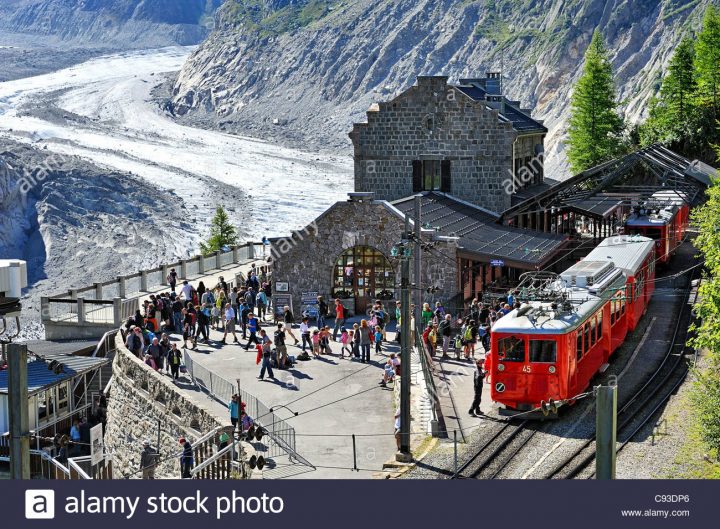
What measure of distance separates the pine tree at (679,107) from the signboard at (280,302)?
39060 mm

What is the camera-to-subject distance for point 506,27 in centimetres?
16575

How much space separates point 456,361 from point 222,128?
154920 millimetres

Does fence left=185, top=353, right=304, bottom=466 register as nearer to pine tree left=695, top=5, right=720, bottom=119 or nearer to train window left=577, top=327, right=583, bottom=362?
train window left=577, top=327, right=583, bottom=362

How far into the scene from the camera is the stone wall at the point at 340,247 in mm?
40531

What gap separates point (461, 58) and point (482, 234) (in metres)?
128

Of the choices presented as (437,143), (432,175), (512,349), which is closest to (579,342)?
(512,349)

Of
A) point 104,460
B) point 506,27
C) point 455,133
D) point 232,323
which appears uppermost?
point 506,27

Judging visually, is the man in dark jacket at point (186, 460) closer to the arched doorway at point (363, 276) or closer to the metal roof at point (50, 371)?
the metal roof at point (50, 371)

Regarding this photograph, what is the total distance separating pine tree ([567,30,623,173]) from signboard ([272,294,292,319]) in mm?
36885

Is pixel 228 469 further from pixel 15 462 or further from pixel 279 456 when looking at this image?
pixel 15 462

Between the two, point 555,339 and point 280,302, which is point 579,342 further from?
point 280,302

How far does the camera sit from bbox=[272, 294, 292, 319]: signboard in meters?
41.6

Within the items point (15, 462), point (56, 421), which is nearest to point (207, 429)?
point (56, 421)

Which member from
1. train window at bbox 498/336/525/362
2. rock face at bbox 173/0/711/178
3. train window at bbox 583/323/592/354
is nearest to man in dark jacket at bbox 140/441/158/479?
train window at bbox 498/336/525/362
